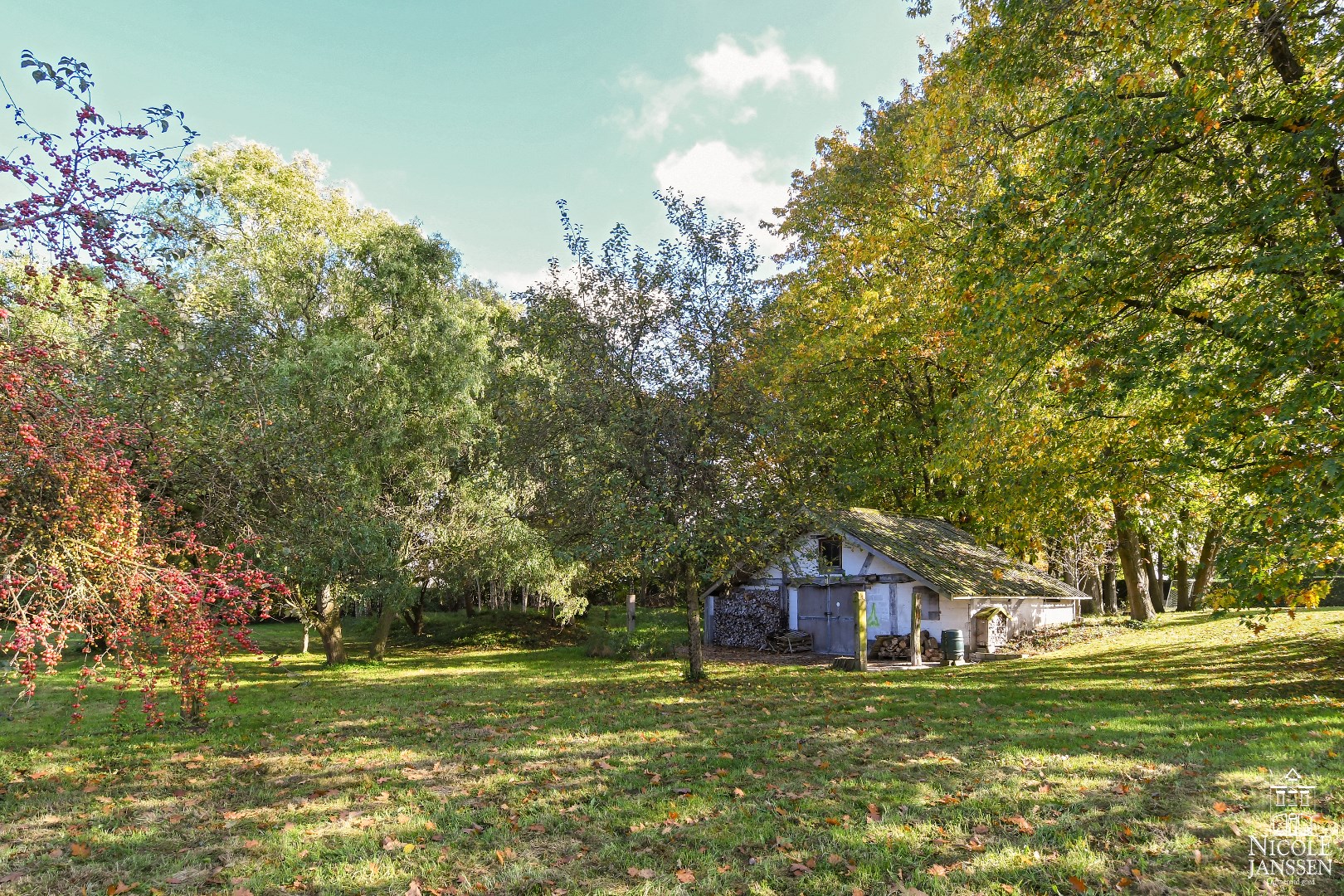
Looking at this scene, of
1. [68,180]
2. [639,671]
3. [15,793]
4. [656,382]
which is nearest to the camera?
[68,180]

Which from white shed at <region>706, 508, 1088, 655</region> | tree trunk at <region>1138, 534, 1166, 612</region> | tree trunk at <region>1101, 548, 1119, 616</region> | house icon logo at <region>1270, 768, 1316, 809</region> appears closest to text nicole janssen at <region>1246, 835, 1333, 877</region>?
house icon logo at <region>1270, 768, 1316, 809</region>

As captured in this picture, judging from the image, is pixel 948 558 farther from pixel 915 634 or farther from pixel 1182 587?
pixel 1182 587

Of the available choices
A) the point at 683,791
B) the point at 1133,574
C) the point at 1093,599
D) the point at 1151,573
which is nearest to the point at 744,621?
the point at 1133,574

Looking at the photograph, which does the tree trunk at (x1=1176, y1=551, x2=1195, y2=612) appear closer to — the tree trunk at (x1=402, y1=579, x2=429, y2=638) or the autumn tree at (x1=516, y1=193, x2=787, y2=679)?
the autumn tree at (x1=516, y1=193, x2=787, y2=679)

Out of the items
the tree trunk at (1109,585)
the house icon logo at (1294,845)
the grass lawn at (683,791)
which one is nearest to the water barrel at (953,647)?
the grass lawn at (683,791)

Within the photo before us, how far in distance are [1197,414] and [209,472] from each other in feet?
49.3

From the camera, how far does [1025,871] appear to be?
527cm

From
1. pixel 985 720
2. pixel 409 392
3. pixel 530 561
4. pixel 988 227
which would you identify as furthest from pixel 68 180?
pixel 530 561

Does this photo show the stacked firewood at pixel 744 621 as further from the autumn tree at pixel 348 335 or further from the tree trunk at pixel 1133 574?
the tree trunk at pixel 1133 574

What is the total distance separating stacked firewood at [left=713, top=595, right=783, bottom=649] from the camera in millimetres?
27656

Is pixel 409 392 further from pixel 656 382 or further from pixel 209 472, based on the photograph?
pixel 209 472

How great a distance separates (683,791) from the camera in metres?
7.53

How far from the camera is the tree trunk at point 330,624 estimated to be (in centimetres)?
2181

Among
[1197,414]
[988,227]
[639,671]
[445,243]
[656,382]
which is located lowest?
[639,671]
